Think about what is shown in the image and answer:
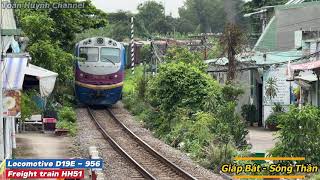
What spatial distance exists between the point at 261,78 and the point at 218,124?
10.7 m

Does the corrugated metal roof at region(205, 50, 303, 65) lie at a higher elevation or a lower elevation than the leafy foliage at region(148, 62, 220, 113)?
higher

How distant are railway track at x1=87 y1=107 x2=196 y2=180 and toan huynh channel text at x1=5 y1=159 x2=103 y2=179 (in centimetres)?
603

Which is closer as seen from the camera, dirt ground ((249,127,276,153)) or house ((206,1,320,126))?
dirt ground ((249,127,276,153))

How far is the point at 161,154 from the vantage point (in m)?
19.6

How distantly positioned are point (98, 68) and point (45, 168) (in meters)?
23.9

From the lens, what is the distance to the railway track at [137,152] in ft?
53.8

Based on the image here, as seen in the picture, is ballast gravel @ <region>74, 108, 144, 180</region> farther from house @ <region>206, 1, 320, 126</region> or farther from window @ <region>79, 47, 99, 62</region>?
house @ <region>206, 1, 320, 126</region>

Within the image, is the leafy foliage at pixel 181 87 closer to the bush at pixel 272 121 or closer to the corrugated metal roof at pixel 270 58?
the bush at pixel 272 121

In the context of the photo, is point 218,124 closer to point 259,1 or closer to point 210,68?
point 210,68

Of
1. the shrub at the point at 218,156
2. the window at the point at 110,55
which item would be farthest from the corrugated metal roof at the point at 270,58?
the shrub at the point at 218,156

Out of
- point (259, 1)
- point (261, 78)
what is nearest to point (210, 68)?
point (261, 78)

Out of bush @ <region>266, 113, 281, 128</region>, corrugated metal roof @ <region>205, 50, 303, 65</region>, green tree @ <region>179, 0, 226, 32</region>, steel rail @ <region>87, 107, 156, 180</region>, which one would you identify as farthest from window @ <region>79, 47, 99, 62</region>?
green tree @ <region>179, 0, 226, 32</region>

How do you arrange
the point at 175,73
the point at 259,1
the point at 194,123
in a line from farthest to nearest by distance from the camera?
the point at 259,1 → the point at 175,73 → the point at 194,123

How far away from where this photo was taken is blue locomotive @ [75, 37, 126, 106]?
33156 mm
